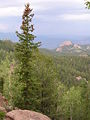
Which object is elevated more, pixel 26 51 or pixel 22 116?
pixel 26 51

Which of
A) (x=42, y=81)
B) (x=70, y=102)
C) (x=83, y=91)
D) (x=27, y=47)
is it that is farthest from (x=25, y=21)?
(x=70, y=102)

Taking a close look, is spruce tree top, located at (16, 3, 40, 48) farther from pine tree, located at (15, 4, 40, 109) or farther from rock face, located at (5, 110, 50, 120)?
rock face, located at (5, 110, 50, 120)

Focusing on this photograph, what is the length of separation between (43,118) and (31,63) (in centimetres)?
1352

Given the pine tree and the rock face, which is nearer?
the rock face

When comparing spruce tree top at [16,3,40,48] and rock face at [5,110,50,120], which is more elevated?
spruce tree top at [16,3,40,48]

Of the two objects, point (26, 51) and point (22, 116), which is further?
point (26, 51)

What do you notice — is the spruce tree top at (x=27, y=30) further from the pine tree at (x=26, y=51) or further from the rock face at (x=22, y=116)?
the rock face at (x=22, y=116)

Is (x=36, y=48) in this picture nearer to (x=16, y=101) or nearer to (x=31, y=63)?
(x=31, y=63)

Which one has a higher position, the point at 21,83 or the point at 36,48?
the point at 36,48

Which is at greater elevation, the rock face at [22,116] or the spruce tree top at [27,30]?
the spruce tree top at [27,30]

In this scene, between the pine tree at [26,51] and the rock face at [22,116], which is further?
the pine tree at [26,51]

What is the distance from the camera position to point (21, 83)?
134 ft

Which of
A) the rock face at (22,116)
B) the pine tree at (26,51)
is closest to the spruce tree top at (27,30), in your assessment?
the pine tree at (26,51)

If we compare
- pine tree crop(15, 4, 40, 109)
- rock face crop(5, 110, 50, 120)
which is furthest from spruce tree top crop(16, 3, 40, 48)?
rock face crop(5, 110, 50, 120)
